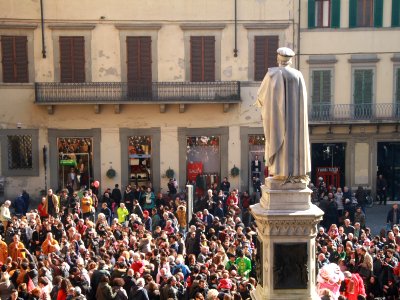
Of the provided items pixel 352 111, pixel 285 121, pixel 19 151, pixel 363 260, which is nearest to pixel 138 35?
pixel 19 151

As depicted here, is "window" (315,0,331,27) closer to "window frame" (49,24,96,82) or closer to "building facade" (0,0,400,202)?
"building facade" (0,0,400,202)

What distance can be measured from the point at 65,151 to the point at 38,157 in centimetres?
121

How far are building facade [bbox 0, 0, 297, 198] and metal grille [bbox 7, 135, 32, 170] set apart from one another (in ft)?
Result: 0.15

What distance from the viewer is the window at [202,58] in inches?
1196

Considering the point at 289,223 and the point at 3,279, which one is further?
the point at 3,279

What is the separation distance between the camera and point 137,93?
98.9 ft

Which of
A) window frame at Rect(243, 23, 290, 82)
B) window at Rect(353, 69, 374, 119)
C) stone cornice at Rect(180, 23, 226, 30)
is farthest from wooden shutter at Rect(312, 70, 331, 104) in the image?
stone cornice at Rect(180, 23, 226, 30)

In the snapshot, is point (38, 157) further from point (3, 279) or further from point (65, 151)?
point (3, 279)

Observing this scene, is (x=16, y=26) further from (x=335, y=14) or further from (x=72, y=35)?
(x=335, y=14)

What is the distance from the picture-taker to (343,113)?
31000 mm

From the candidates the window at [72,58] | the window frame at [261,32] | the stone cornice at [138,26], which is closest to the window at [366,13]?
the window frame at [261,32]

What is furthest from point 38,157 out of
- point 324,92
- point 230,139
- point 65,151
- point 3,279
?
point 3,279

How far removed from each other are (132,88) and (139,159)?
127 inches

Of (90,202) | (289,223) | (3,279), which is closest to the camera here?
(289,223)
